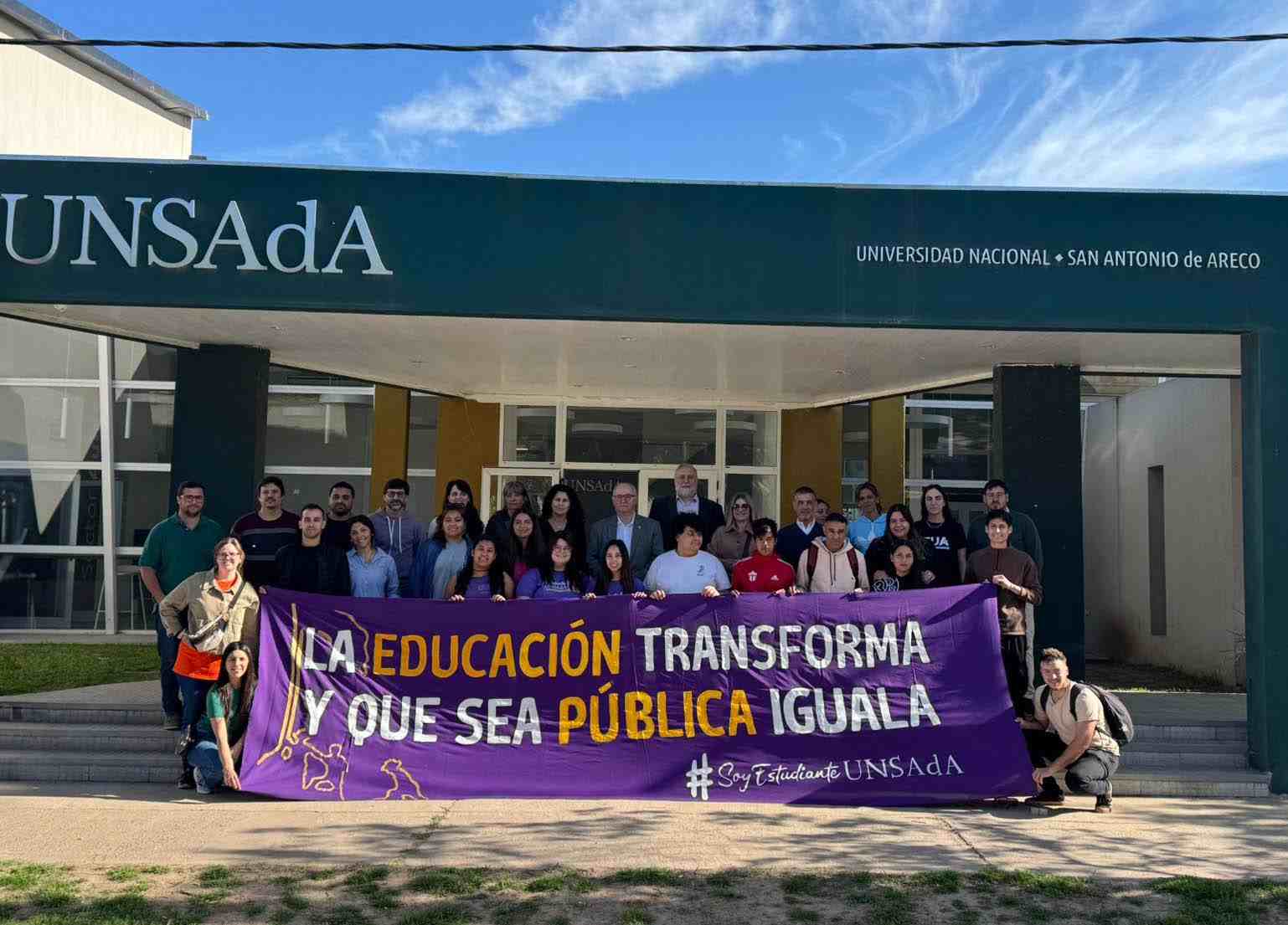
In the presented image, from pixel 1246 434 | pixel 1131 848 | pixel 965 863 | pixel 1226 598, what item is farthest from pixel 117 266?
pixel 1226 598

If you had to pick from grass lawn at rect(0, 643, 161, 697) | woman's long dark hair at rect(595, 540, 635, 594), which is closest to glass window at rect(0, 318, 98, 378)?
grass lawn at rect(0, 643, 161, 697)

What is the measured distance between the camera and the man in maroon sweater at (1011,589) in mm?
7367

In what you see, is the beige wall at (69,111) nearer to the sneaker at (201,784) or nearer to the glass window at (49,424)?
the glass window at (49,424)

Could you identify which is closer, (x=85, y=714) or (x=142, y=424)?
(x=85, y=714)

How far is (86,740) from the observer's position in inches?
301

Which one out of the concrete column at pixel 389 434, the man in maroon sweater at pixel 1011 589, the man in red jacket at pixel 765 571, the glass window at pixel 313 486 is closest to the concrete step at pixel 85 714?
the man in red jacket at pixel 765 571

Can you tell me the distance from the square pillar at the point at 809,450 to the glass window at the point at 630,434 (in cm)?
115

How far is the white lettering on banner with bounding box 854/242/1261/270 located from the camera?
788cm

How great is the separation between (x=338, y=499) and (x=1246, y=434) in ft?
22.2

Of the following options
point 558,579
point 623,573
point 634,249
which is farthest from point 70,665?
point 634,249

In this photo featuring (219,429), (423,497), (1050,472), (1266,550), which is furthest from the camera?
(423,497)

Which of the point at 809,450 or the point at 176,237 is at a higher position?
the point at 176,237

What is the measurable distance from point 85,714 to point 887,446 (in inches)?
392

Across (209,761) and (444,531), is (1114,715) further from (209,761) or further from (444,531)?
(209,761)
